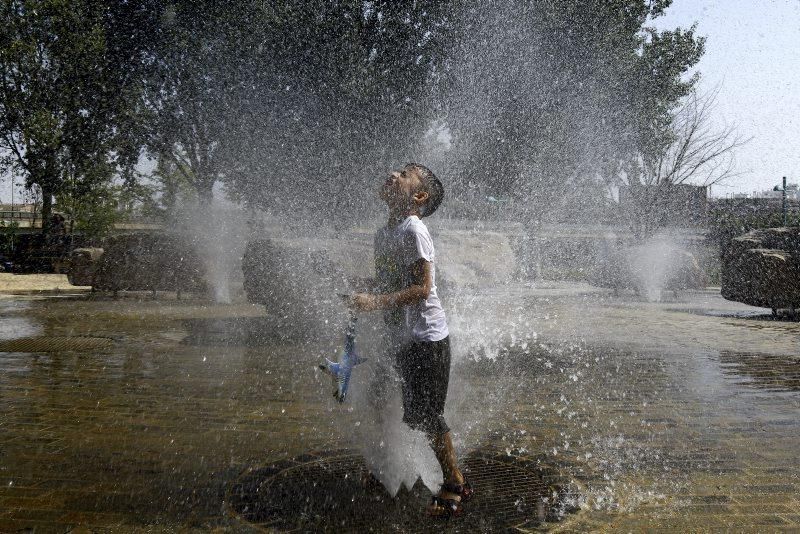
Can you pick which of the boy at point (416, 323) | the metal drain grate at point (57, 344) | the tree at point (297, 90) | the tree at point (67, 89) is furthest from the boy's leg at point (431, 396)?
the tree at point (67, 89)

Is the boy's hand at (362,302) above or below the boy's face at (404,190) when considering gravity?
below

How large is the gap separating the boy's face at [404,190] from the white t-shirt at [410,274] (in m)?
0.09

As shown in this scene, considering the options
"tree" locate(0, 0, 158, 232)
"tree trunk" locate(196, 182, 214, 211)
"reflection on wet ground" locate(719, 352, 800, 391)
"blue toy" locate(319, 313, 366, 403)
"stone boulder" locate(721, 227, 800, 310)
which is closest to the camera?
"blue toy" locate(319, 313, 366, 403)

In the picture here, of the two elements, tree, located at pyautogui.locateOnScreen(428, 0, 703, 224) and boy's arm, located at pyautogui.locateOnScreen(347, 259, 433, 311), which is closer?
boy's arm, located at pyautogui.locateOnScreen(347, 259, 433, 311)

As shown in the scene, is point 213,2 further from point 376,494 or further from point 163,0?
point 376,494

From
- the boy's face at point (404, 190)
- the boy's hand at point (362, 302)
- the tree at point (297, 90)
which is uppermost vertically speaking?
the tree at point (297, 90)

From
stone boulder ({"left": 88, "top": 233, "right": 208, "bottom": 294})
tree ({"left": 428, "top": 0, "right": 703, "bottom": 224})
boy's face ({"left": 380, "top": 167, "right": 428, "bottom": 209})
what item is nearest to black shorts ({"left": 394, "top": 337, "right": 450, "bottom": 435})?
boy's face ({"left": 380, "top": 167, "right": 428, "bottom": 209})

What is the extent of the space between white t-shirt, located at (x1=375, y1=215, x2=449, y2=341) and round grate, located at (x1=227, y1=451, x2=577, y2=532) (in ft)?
2.71

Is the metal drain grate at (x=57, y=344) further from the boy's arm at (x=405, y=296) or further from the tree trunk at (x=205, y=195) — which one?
the tree trunk at (x=205, y=195)

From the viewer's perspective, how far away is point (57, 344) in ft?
26.6

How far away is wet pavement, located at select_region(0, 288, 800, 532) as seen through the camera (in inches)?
125

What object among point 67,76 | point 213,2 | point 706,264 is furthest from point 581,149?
point 67,76

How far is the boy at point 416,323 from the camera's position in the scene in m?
3.10

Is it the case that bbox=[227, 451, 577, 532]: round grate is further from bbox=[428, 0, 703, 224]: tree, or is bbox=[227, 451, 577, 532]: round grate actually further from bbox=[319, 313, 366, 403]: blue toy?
bbox=[428, 0, 703, 224]: tree
